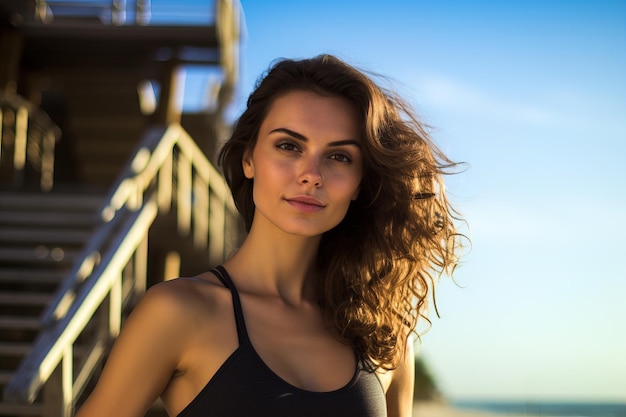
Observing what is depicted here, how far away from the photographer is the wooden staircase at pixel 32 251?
22.1 feet

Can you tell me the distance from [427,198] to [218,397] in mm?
894

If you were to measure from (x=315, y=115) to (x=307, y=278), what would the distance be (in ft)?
1.51

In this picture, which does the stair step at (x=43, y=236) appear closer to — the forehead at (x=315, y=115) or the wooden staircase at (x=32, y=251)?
the wooden staircase at (x=32, y=251)

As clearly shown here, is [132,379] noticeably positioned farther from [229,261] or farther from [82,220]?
[82,220]

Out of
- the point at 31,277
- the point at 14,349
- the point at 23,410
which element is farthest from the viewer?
the point at 31,277

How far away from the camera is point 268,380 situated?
2090 millimetres

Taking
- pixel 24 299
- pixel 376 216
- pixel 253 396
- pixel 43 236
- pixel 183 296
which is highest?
pixel 376 216

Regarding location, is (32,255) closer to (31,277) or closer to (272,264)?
(31,277)

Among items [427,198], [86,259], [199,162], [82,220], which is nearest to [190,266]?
[199,162]

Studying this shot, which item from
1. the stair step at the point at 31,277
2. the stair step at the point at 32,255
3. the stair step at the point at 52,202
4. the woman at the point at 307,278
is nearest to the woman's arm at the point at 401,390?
the woman at the point at 307,278

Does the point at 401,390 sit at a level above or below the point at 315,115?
below

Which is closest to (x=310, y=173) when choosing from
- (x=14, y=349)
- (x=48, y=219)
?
(x=14, y=349)

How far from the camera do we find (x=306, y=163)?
2.28 meters

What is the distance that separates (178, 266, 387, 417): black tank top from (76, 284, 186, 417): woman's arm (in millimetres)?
109
